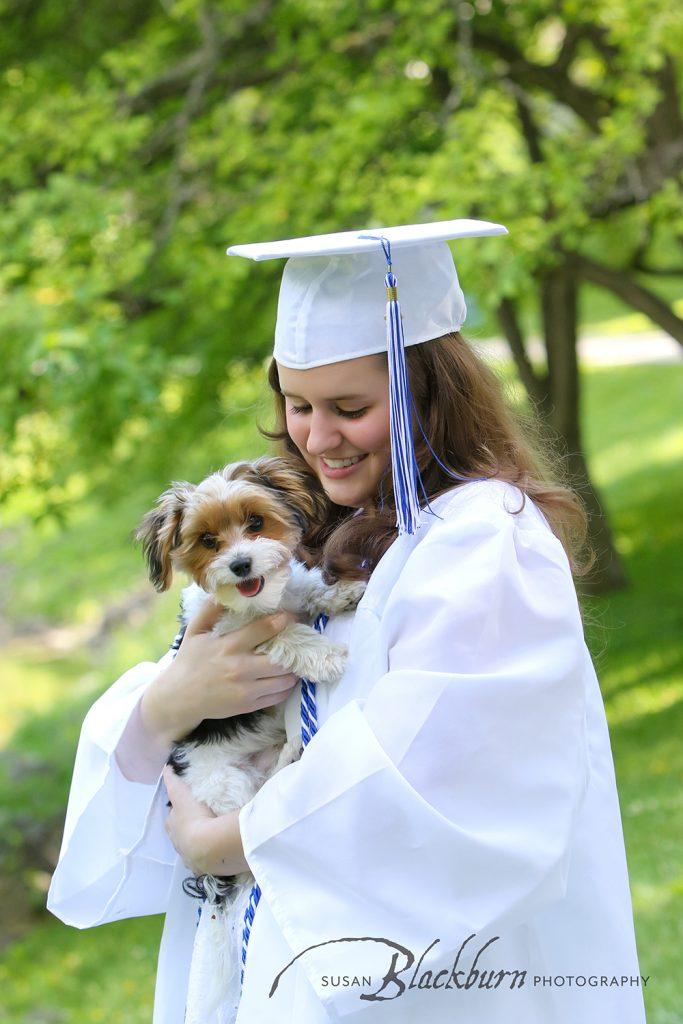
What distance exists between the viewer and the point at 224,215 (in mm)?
7312

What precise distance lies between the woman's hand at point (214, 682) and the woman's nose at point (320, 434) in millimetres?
440

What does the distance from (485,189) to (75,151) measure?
8.95 feet

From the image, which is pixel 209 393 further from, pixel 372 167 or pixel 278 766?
pixel 278 766

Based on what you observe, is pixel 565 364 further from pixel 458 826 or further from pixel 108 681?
pixel 458 826

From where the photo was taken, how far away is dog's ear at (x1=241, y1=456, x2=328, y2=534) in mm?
2633

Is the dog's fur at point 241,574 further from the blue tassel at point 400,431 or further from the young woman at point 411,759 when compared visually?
the blue tassel at point 400,431

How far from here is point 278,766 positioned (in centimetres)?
240

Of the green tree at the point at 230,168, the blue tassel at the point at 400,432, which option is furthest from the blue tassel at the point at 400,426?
the green tree at the point at 230,168

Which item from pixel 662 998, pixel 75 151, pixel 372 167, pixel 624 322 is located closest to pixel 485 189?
pixel 372 167

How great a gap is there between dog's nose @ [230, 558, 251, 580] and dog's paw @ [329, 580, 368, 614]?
8.6 inches

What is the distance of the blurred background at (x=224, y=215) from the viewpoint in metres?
6.16

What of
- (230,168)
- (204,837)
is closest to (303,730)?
(204,837)

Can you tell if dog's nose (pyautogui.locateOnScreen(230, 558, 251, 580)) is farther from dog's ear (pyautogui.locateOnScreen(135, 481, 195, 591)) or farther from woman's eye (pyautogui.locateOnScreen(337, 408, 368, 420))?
woman's eye (pyautogui.locateOnScreen(337, 408, 368, 420))

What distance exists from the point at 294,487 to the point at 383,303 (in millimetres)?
541
